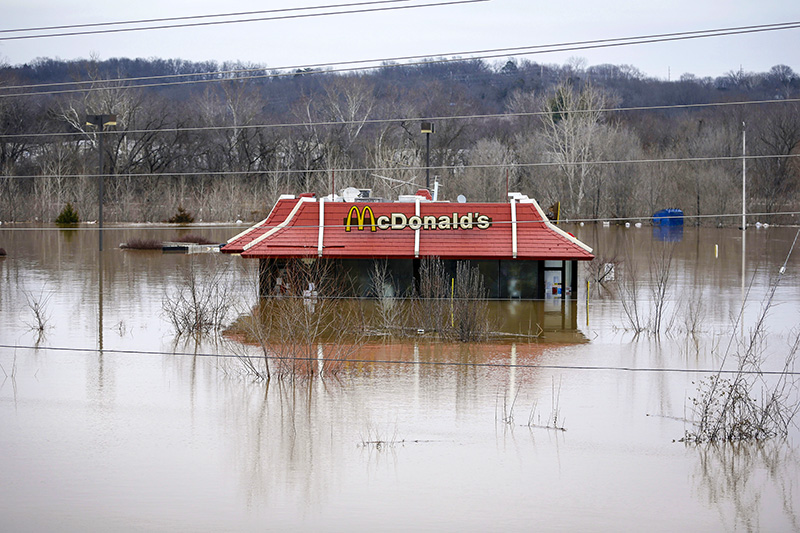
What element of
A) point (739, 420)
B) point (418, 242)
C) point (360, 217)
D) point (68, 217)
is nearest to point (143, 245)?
point (68, 217)

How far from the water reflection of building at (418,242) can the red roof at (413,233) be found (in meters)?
0.04

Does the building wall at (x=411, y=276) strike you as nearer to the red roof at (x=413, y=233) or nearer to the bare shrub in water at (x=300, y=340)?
the red roof at (x=413, y=233)

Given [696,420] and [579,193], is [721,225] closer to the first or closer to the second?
[579,193]

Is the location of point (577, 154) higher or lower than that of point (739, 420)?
higher

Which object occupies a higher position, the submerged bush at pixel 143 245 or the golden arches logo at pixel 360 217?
the golden arches logo at pixel 360 217

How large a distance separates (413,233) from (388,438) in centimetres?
1859

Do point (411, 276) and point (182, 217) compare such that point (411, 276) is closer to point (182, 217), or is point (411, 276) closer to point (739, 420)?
point (739, 420)

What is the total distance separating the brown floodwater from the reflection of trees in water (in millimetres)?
48

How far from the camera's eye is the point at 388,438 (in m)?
18.2

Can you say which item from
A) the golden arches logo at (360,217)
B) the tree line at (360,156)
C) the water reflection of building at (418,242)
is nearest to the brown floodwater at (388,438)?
the water reflection of building at (418,242)

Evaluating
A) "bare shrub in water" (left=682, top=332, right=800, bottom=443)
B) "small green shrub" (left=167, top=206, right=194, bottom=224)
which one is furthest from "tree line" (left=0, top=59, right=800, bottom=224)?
"bare shrub in water" (left=682, top=332, right=800, bottom=443)

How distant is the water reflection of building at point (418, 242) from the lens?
3491cm

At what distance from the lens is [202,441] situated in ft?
59.8

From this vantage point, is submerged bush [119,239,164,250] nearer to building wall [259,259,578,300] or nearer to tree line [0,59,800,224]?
tree line [0,59,800,224]
